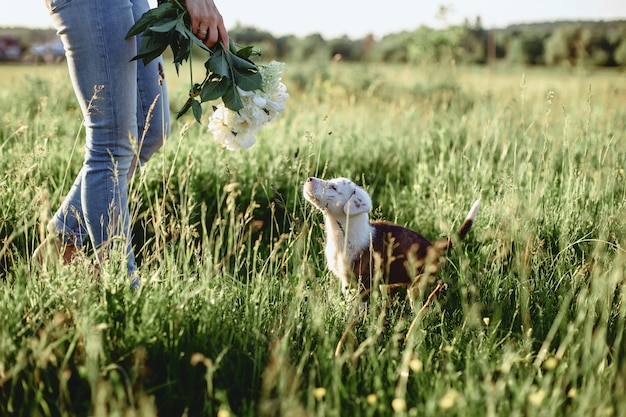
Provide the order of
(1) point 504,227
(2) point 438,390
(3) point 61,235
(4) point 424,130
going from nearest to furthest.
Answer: (2) point 438,390 → (3) point 61,235 → (1) point 504,227 → (4) point 424,130

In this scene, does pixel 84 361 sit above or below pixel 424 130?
below

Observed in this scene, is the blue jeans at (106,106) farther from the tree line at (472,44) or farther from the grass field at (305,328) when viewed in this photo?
the tree line at (472,44)

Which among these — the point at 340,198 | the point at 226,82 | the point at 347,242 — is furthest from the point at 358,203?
the point at 226,82

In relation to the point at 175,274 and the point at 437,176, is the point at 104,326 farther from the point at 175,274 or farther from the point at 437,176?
the point at 437,176

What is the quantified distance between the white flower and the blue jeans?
0.27 metres

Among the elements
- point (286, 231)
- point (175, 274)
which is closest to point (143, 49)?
point (175, 274)

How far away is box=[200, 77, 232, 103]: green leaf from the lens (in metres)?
2.21

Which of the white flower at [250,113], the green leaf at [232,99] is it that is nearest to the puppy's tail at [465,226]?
the white flower at [250,113]

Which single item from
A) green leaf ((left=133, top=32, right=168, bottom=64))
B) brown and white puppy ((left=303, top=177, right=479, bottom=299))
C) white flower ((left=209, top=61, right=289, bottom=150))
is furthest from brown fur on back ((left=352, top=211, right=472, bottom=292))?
green leaf ((left=133, top=32, right=168, bottom=64))

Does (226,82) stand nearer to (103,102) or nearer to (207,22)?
(207,22)

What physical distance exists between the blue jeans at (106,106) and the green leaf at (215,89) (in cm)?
21

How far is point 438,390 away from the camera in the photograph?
162 centimetres

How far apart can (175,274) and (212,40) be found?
96 centimetres

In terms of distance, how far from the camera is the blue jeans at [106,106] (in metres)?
2.10
